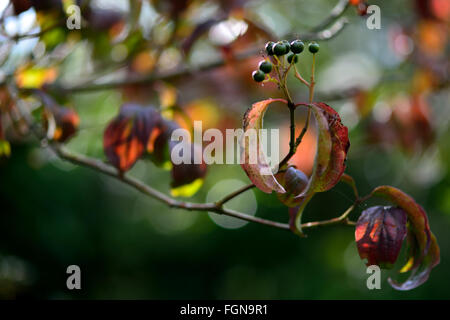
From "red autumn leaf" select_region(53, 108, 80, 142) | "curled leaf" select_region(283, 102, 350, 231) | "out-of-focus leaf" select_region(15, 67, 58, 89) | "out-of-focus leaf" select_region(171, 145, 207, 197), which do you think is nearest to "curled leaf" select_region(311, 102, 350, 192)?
"curled leaf" select_region(283, 102, 350, 231)

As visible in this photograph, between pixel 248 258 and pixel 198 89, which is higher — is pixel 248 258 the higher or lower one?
the lower one

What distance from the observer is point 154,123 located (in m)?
0.85

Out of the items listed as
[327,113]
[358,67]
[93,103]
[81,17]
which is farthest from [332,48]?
[327,113]

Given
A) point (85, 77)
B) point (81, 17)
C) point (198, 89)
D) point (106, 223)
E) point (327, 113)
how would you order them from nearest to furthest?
point (327, 113) → point (81, 17) → point (85, 77) → point (198, 89) → point (106, 223)

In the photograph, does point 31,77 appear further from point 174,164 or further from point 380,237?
point 380,237

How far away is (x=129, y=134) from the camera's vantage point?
2.84ft

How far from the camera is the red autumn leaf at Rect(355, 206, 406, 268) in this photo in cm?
65

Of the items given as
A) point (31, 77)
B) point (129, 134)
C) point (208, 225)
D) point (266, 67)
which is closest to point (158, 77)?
point (31, 77)

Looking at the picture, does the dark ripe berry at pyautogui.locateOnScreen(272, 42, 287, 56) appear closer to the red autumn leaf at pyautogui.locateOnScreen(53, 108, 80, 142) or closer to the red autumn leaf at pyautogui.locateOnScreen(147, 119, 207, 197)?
the red autumn leaf at pyautogui.locateOnScreen(147, 119, 207, 197)

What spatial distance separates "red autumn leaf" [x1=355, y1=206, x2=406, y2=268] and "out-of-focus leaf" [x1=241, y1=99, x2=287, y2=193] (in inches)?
6.7

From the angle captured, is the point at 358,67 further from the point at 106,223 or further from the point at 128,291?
the point at 128,291

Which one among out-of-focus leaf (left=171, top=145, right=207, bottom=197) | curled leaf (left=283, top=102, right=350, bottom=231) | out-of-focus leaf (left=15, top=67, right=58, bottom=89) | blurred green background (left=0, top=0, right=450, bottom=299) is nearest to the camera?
curled leaf (left=283, top=102, right=350, bottom=231)

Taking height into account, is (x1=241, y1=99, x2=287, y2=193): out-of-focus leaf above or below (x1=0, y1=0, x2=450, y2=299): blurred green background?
below

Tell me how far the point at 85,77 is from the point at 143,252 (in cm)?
203
